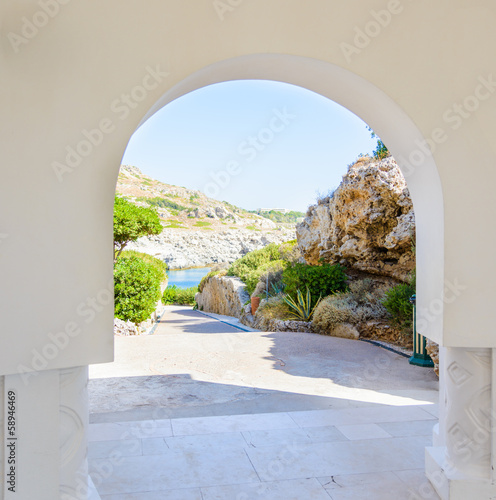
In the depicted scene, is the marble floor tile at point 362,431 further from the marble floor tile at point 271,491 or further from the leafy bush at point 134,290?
the leafy bush at point 134,290

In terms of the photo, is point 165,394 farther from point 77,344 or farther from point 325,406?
point 77,344

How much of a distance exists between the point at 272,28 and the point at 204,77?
496 millimetres

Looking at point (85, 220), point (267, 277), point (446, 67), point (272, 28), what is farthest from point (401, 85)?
point (267, 277)

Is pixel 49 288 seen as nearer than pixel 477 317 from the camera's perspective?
Yes

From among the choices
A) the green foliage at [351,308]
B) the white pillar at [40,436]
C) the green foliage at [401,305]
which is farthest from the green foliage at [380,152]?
the white pillar at [40,436]

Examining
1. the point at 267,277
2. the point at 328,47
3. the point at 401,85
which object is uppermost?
the point at 328,47

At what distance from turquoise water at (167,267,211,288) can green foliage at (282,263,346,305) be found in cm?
1461

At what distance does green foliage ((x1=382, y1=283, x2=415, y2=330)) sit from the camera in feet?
25.2

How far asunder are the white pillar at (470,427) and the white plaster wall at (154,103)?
0.64ft

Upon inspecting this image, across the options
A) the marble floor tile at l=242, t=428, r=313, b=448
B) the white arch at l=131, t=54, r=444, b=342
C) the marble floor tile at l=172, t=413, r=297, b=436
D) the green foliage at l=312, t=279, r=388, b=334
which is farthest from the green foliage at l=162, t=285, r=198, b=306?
the white arch at l=131, t=54, r=444, b=342

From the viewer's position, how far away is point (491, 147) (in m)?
2.55

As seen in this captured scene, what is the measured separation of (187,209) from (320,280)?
1131 inches

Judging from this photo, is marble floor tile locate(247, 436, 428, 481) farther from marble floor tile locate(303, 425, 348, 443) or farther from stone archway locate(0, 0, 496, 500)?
stone archway locate(0, 0, 496, 500)

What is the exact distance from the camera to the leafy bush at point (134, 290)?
9.88 metres
